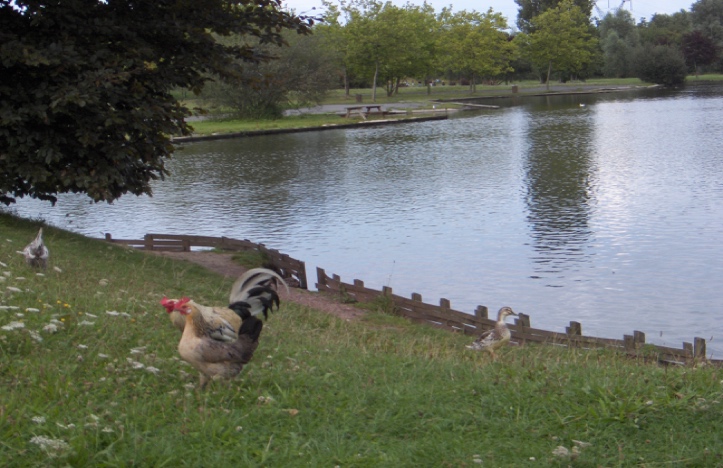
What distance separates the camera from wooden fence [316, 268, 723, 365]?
13500 millimetres

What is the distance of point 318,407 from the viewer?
690 centimetres

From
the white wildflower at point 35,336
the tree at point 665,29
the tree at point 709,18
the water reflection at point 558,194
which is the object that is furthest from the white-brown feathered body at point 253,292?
the tree at point 709,18

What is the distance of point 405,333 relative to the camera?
16188 millimetres

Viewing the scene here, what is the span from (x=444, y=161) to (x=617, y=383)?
1609 inches

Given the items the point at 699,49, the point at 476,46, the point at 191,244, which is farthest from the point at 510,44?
the point at 191,244

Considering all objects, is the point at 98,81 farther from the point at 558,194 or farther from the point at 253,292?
the point at 558,194

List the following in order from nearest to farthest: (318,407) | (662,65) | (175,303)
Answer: (318,407) < (175,303) < (662,65)

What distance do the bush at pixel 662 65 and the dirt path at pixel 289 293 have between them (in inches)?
4695

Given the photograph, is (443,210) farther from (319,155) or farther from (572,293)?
(319,155)

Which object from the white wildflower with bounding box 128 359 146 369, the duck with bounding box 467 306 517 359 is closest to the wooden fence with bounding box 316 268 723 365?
the duck with bounding box 467 306 517 359

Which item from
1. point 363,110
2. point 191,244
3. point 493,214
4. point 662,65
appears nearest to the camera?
point 191,244

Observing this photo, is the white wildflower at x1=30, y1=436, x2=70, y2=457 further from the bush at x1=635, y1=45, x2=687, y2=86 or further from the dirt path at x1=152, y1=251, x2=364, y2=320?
the bush at x1=635, y1=45, x2=687, y2=86

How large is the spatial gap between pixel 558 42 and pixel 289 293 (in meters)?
120

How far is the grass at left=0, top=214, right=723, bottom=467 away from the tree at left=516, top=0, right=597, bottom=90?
12272 cm
